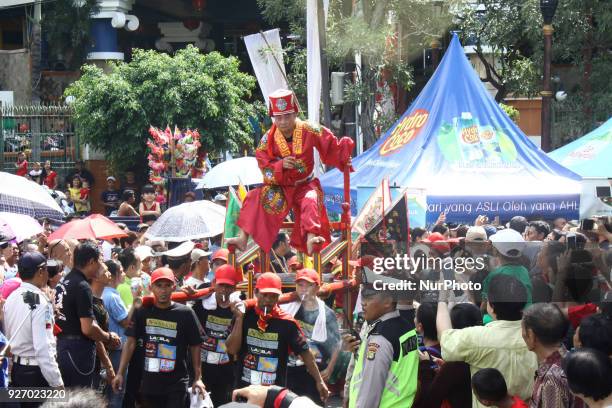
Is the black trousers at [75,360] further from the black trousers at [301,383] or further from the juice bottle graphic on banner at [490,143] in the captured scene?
the juice bottle graphic on banner at [490,143]

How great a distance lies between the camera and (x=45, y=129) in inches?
874

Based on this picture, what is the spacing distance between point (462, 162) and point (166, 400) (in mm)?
6496

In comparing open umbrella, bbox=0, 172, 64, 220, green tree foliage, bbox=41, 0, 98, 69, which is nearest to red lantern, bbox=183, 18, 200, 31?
green tree foliage, bbox=41, 0, 98, 69

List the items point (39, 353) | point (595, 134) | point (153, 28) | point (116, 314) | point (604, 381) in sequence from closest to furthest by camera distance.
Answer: point (604, 381), point (39, 353), point (116, 314), point (595, 134), point (153, 28)

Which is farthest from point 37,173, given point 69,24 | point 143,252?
point 143,252

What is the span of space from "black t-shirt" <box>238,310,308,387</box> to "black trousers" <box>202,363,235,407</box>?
2.98ft

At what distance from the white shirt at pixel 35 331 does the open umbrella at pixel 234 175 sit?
8.43 metres

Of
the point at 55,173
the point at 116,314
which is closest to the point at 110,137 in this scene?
the point at 55,173

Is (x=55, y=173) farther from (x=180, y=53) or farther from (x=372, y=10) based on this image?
(x=372, y=10)

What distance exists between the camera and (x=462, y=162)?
1291cm

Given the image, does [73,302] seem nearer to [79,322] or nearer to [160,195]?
[79,322]

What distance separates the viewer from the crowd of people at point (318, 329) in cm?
507

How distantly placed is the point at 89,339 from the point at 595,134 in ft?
28.7

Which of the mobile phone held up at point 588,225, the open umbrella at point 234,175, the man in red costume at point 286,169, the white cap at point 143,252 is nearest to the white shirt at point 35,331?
the man in red costume at point 286,169
